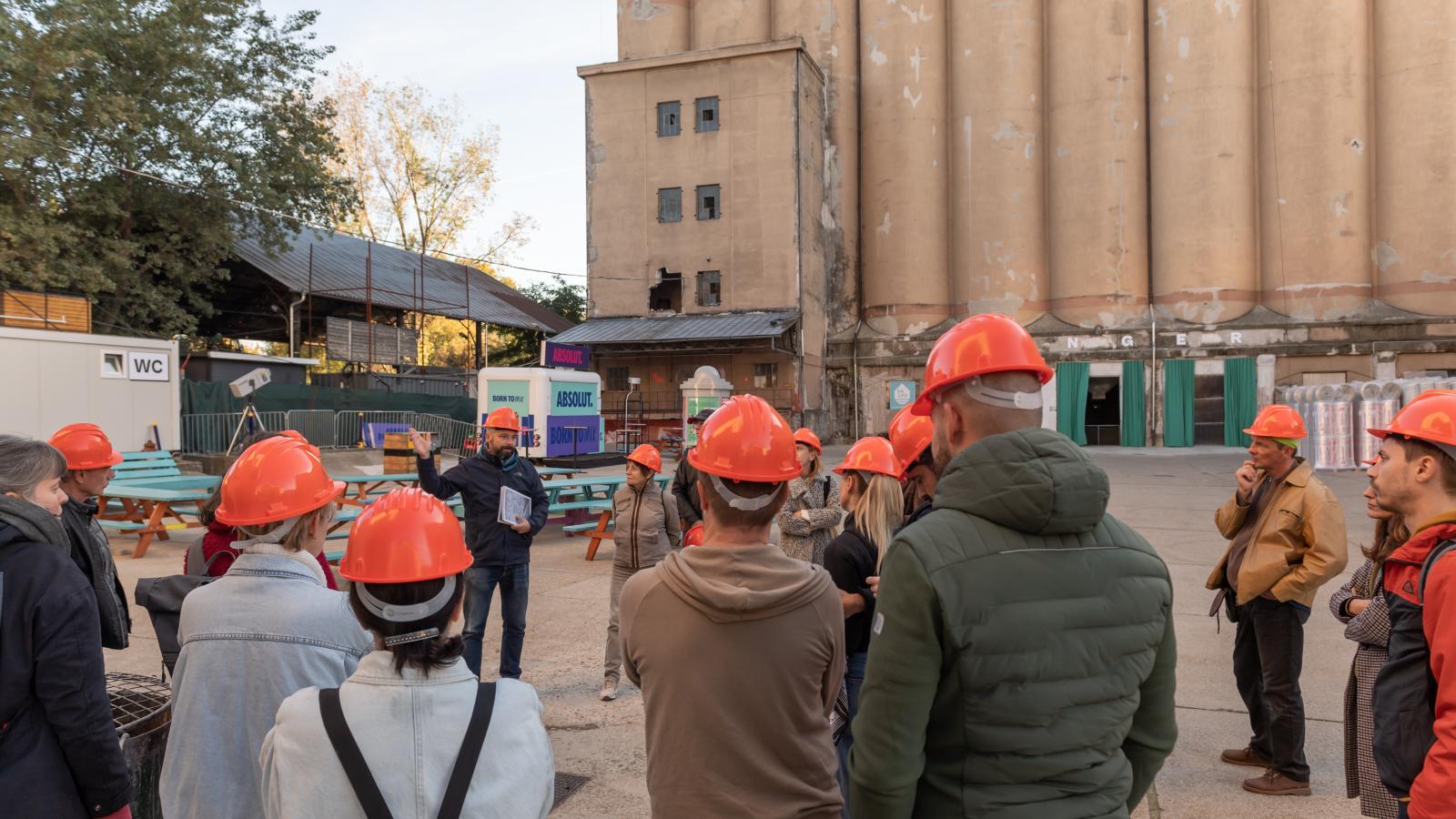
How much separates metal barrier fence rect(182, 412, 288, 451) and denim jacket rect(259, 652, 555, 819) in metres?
23.6

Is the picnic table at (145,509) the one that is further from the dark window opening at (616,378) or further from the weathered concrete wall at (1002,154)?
the weathered concrete wall at (1002,154)

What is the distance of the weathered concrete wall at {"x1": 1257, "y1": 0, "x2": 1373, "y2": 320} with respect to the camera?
31.0 meters

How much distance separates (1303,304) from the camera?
103ft

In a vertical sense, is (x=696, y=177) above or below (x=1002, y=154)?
below

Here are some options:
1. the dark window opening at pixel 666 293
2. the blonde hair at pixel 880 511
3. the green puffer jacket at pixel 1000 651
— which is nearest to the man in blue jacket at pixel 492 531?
the blonde hair at pixel 880 511

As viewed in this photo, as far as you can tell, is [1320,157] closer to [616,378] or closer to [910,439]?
[616,378]

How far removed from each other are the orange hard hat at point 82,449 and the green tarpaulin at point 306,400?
21158mm

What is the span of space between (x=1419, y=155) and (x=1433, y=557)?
36.6 metres

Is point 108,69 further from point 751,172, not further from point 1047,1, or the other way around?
point 1047,1

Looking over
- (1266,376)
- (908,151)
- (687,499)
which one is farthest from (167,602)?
(1266,376)

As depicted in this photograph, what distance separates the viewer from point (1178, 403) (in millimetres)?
32094

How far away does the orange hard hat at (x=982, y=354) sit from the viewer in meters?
2.05

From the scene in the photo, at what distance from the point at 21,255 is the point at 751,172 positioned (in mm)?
21543

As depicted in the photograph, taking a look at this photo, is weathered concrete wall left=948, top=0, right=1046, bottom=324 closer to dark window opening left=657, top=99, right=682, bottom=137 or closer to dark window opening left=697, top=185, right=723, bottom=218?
dark window opening left=697, top=185, right=723, bottom=218
